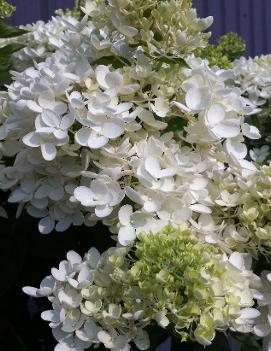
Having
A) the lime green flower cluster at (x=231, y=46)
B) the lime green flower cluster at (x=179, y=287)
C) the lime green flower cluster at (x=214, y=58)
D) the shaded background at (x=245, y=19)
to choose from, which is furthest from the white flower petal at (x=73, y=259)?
the shaded background at (x=245, y=19)

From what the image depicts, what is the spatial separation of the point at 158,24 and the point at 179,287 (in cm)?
40

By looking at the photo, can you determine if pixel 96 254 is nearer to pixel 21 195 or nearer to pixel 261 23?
pixel 21 195

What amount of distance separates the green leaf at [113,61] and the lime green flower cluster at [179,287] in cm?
31

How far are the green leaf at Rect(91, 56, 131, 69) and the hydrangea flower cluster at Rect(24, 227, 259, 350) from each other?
293 millimetres

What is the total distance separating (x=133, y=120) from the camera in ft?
3.33

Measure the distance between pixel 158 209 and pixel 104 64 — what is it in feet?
0.93

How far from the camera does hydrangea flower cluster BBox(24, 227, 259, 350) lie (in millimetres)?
867

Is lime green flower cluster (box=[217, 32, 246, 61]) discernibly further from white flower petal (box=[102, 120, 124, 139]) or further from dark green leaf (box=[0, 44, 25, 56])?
white flower petal (box=[102, 120, 124, 139])

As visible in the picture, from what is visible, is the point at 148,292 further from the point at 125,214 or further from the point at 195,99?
the point at 195,99

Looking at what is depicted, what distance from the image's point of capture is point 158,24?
1073 mm

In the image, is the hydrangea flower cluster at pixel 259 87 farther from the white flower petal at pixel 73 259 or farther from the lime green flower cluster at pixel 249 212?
the white flower petal at pixel 73 259

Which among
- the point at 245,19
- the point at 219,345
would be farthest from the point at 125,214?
the point at 245,19

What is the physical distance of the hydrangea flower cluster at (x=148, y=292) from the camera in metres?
0.87

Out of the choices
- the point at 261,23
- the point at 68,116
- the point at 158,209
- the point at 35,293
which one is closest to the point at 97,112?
the point at 68,116
